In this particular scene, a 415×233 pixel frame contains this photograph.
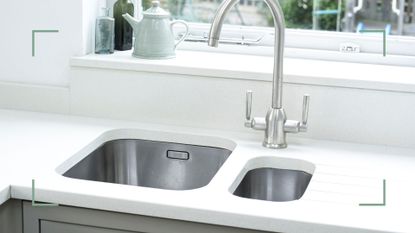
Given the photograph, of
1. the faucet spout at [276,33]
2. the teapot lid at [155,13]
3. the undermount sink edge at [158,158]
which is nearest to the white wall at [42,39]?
the teapot lid at [155,13]

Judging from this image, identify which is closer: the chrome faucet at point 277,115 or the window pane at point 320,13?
the chrome faucet at point 277,115

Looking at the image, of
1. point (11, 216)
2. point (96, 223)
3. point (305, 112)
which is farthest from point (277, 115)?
point (11, 216)

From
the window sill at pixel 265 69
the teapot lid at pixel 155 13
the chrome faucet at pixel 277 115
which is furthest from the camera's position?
the teapot lid at pixel 155 13

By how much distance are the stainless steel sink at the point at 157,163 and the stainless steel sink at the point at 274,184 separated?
0.17 m

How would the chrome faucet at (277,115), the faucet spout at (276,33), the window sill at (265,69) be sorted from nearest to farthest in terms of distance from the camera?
the faucet spout at (276,33), the chrome faucet at (277,115), the window sill at (265,69)

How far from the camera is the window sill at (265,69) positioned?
232 centimetres

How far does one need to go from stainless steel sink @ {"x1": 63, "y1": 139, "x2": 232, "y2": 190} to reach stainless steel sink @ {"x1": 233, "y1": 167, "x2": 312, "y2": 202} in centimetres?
17

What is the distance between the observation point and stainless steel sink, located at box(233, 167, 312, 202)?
2.20m

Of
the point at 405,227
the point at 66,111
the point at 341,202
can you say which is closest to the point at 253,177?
the point at 341,202

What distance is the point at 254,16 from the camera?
3.04 metres

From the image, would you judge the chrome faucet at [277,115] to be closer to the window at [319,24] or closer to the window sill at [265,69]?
the window sill at [265,69]

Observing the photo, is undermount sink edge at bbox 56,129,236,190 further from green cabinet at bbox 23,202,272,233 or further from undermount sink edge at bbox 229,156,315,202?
green cabinet at bbox 23,202,272,233

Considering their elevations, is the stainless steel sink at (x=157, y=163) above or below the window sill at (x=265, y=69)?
below

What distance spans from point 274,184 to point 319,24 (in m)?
1.20
